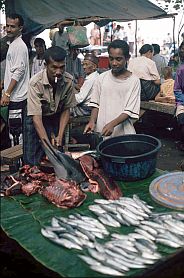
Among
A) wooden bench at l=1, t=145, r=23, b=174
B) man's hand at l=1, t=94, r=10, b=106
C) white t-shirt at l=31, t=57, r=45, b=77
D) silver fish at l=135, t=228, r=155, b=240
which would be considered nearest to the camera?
silver fish at l=135, t=228, r=155, b=240

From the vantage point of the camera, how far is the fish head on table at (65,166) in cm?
376

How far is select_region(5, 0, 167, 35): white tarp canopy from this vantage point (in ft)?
24.8

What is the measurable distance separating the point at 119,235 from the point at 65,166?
1.03 meters

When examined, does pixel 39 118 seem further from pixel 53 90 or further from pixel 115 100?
pixel 115 100

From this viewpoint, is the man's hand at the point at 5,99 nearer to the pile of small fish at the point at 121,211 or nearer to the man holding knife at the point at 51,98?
the man holding knife at the point at 51,98

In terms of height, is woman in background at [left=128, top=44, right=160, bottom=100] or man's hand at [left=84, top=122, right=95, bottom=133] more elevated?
woman in background at [left=128, top=44, right=160, bottom=100]

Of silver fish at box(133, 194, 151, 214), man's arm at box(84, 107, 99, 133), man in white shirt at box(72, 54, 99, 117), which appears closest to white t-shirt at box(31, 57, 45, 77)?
man in white shirt at box(72, 54, 99, 117)

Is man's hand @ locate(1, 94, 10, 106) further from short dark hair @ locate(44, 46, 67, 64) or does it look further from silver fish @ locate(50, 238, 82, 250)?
silver fish @ locate(50, 238, 82, 250)

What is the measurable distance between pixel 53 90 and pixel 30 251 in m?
2.04

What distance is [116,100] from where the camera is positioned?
464cm

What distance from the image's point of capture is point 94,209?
131 inches

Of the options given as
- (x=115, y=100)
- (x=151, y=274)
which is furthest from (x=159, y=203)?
(x=115, y=100)

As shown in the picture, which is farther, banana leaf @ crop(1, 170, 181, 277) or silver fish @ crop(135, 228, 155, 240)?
silver fish @ crop(135, 228, 155, 240)

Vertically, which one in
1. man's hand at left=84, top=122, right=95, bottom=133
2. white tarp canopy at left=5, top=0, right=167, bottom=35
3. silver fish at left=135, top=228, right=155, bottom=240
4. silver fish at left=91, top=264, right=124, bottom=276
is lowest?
silver fish at left=91, top=264, right=124, bottom=276
